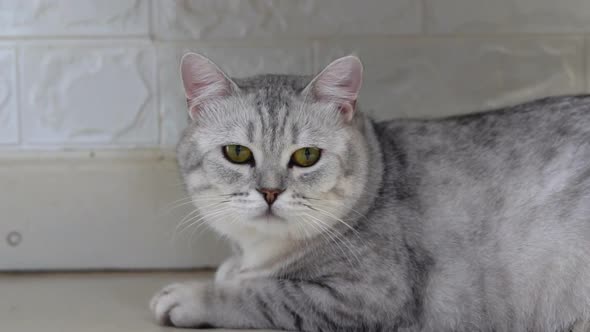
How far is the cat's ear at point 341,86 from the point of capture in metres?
2.05

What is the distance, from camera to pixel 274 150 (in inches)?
Answer: 78.2

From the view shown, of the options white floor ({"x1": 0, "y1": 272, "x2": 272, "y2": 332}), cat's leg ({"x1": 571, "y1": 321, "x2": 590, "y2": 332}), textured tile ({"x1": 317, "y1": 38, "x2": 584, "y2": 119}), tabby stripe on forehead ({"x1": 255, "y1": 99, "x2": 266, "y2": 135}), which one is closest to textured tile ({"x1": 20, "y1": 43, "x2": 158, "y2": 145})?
white floor ({"x1": 0, "y1": 272, "x2": 272, "y2": 332})

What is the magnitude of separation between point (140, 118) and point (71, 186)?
1.07 feet

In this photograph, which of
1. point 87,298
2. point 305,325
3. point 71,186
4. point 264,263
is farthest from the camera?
point 71,186

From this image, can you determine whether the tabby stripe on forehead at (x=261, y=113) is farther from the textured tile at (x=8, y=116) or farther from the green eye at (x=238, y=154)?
the textured tile at (x=8, y=116)

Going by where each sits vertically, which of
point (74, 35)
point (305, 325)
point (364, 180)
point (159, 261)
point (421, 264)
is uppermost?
point (74, 35)

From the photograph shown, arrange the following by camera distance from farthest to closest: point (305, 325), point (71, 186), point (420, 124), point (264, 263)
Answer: point (71, 186) → point (420, 124) → point (264, 263) → point (305, 325)

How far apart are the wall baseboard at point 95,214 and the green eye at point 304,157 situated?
2.78 feet

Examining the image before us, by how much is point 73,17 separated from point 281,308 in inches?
53.8

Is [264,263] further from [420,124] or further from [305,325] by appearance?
[420,124]

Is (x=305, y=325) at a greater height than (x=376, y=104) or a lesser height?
lesser

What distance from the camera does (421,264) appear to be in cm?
203

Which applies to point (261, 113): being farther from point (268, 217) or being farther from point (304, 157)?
point (268, 217)

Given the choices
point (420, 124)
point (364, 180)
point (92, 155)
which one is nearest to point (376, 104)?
point (420, 124)
